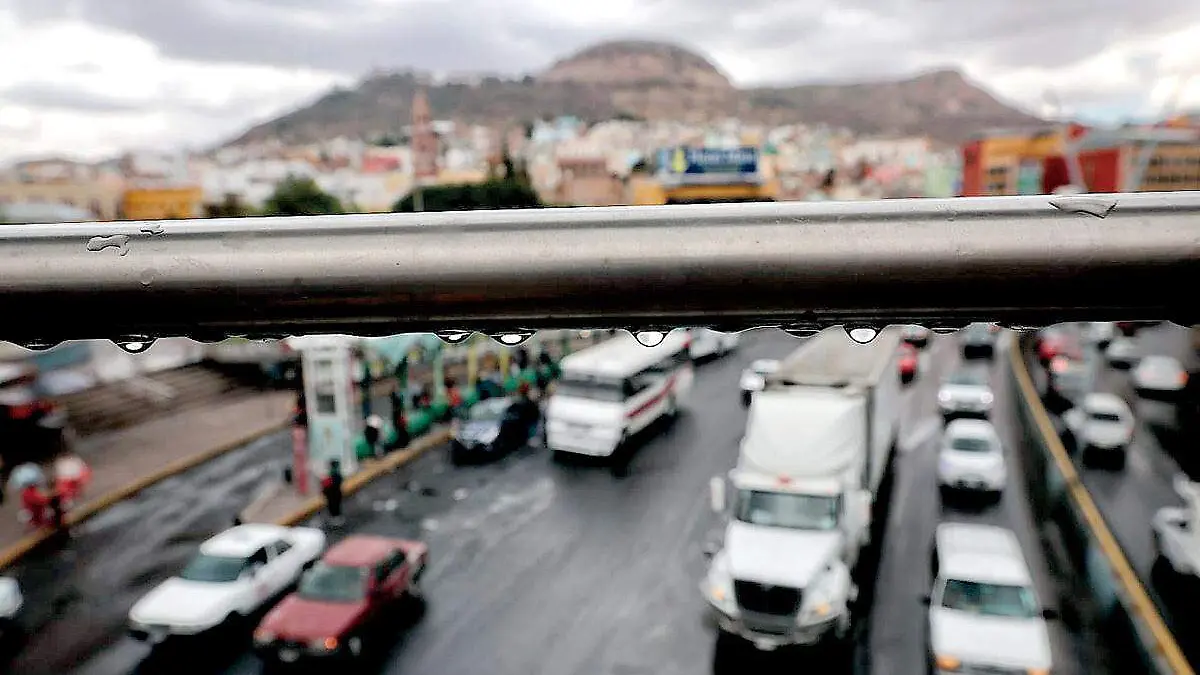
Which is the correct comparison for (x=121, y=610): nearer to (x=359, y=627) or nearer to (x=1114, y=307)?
(x=359, y=627)

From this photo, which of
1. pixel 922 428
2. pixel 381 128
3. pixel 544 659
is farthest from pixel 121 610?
pixel 381 128

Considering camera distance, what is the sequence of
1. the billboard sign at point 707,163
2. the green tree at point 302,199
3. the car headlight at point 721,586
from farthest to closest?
the green tree at point 302,199 < the billboard sign at point 707,163 < the car headlight at point 721,586

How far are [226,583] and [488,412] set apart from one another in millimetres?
7851

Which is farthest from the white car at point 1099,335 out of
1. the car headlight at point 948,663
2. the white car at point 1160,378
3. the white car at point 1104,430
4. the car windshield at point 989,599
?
the car headlight at point 948,663

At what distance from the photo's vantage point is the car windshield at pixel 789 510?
964 centimetres

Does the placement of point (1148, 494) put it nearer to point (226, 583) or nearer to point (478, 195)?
point (226, 583)

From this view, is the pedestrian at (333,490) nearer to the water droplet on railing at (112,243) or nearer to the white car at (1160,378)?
the water droplet on railing at (112,243)

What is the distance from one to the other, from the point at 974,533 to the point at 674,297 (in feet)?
33.5

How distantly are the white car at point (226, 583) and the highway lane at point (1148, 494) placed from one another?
10404mm

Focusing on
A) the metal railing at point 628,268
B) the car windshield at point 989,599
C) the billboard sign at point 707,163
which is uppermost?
the billboard sign at point 707,163

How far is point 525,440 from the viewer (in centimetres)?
1764

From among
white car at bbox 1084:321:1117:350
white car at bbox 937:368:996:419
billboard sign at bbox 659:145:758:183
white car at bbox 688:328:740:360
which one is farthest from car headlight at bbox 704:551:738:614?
billboard sign at bbox 659:145:758:183

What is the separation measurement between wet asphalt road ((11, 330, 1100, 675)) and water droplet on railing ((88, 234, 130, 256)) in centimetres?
837

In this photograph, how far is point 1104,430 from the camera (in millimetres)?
14852
